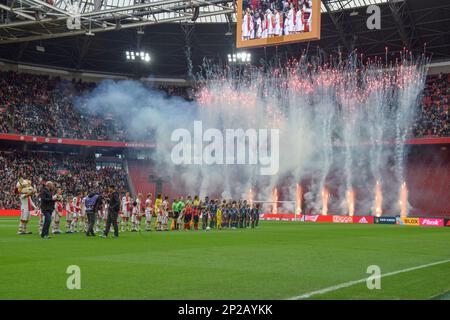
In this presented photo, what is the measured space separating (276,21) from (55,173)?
35.0 m

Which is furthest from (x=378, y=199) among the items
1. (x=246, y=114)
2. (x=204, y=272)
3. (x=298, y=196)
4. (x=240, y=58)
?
(x=204, y=272)

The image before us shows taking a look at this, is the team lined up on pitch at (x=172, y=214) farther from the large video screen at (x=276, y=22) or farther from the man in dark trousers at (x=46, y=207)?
the large video screen at (x=276, y=22)

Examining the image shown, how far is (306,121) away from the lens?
55531 millimetres

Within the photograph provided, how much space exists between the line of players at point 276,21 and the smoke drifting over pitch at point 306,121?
28854mm

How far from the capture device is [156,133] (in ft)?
194

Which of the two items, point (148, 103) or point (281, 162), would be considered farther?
point (148, 103)

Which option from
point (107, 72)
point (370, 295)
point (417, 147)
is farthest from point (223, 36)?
point (370, 295)

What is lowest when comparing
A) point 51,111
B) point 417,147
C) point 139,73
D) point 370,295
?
point 370,295

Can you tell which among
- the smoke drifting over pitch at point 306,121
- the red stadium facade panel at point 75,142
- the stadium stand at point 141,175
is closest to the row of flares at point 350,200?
the smoke drifting over pitch at point 306,121

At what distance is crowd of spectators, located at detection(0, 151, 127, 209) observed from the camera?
4872 centimetres

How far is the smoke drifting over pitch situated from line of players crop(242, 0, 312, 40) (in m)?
28.9

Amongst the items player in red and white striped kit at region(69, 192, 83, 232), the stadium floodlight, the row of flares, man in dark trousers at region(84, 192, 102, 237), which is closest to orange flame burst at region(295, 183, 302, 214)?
the row of flares

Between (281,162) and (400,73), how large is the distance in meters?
13.9

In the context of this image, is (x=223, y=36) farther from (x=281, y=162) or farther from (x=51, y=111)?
(x=51, y=111)
